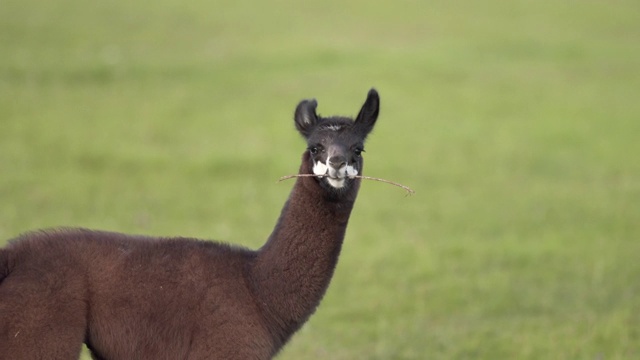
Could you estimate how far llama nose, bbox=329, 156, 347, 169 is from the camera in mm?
7180

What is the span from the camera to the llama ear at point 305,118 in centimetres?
769

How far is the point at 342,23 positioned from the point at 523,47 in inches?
258

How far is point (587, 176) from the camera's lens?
23.3 m

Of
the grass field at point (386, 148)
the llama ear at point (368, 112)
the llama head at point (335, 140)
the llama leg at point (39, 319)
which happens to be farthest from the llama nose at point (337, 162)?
the grass field at point (386, 148)

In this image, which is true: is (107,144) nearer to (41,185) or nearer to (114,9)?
(41,185)

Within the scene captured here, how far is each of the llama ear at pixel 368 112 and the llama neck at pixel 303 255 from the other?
46cm

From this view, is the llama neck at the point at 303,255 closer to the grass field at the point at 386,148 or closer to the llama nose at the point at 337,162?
the llama nose at the point at 337,162

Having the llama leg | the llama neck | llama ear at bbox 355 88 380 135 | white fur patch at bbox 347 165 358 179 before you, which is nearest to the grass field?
the llama neck

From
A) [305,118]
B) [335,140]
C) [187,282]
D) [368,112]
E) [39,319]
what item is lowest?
[39,319]

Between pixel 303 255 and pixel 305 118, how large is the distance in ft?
3.39

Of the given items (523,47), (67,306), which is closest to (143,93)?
(523,47)

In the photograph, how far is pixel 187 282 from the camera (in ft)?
23.4

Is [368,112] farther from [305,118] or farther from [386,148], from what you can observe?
[386,148]

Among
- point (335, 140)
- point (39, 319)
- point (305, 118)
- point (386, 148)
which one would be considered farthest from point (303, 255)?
point (386, 148)
